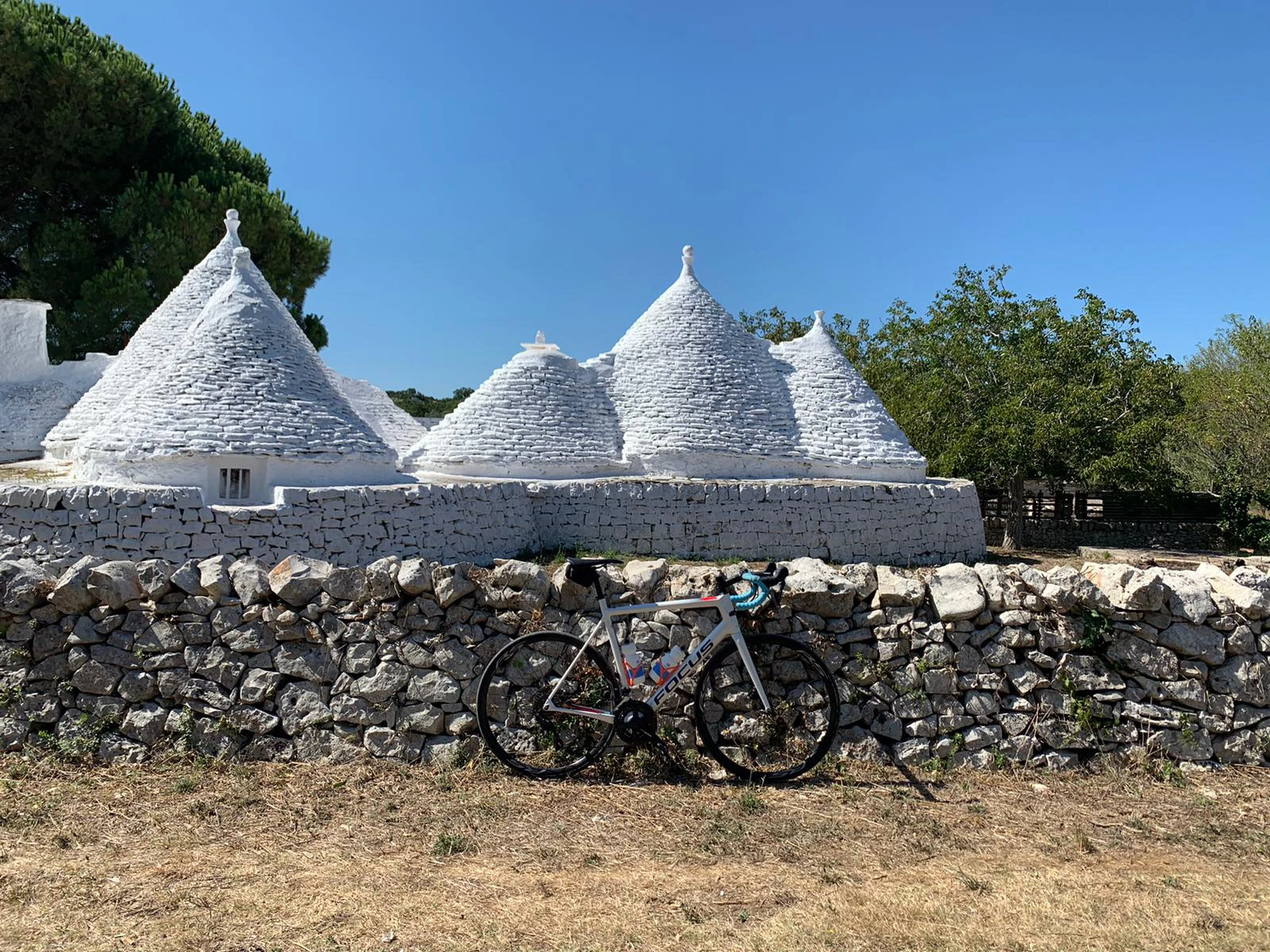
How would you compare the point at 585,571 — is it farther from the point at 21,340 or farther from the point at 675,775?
the point at 21,340

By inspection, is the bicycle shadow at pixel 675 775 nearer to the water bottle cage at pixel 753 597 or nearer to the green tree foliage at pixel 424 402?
the water bottle cage at pixel 753 597

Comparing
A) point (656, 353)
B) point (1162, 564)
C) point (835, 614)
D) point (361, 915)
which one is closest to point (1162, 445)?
point (1162, 564)

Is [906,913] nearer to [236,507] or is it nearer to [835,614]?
[835,614]

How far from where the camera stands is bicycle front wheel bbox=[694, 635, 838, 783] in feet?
13.6

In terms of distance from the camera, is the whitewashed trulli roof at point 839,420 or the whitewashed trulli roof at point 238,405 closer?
the whitewashed trulli roof at point 238,405

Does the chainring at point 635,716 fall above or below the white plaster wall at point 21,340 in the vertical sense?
below

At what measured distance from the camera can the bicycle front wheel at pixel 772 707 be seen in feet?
13.6

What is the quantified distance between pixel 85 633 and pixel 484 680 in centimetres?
202

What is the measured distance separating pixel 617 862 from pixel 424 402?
1910 inches

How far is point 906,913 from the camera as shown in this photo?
2.96 m

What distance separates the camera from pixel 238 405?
11.1m

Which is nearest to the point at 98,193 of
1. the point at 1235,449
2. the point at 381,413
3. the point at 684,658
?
the point at 381,413

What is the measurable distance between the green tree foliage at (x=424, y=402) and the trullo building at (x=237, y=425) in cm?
3446

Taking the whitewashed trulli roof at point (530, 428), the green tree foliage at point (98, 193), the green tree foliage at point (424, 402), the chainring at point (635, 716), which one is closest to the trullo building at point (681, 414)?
the whitewashed trulli roof at point (530, 428)
